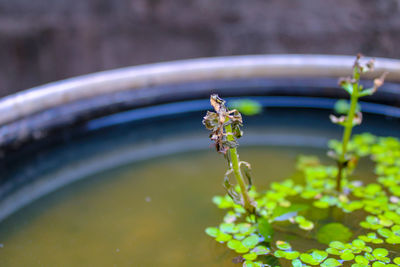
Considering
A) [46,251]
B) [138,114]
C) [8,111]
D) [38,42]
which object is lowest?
[46,251]

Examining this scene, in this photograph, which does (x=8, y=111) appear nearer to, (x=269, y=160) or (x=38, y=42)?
(x=269, y=160)

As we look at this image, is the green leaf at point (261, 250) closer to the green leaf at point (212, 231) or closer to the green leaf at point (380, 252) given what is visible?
the green leaf at point (212, 231)

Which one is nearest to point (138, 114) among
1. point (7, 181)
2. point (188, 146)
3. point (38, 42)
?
point (188, 146)

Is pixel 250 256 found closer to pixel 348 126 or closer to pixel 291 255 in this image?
pixel 291 255

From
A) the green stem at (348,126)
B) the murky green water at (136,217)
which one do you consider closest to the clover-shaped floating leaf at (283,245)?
the murky green water at (136,217)

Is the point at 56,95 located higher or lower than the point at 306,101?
lower

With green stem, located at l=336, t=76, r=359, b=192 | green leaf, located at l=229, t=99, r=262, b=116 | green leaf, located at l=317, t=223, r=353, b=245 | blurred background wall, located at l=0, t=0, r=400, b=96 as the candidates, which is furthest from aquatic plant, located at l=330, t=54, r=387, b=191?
blurred background wall, located at l=0, t=0, r=400, b=96

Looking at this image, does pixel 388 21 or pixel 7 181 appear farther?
pixel 388 21
